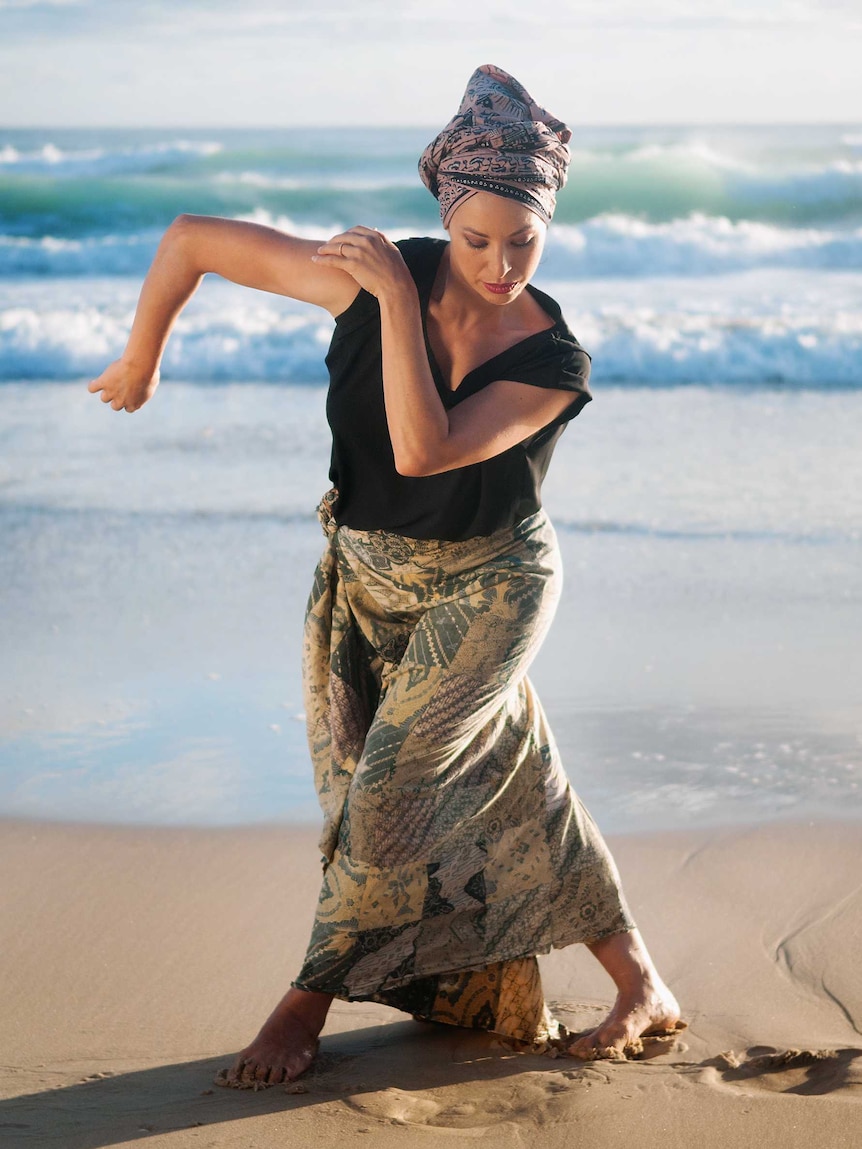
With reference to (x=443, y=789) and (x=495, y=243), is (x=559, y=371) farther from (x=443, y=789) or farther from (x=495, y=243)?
(x=443, y=789)

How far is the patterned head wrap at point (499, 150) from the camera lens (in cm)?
226

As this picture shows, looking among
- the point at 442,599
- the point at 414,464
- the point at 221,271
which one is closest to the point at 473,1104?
the point at 442,599

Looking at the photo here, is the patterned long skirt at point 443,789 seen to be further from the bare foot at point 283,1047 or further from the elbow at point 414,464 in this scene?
the elbow at point 414,464

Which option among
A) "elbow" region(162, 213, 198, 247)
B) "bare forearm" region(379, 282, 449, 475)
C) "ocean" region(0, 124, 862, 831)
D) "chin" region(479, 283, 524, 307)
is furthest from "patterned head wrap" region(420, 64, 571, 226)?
"ocean" region(0, 124, 862, 831)

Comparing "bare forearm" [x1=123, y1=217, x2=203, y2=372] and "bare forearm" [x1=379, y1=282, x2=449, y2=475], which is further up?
"bare forearm" [x1=123, y1=217, x2=203, y2=372]

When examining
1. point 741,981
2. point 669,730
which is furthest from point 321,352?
point 741,981

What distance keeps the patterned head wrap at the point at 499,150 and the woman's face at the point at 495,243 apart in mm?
18

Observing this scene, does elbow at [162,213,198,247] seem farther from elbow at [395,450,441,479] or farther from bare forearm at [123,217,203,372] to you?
elbow at [395,450,441,479]

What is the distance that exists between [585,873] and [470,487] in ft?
2.73

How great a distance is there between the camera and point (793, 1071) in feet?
8.21

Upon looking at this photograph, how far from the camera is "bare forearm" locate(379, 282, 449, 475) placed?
2.16m

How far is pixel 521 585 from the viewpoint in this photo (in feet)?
7.97

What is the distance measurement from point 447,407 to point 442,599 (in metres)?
0.35

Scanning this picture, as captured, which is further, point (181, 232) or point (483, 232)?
point (181, 232)
